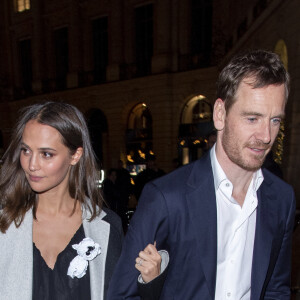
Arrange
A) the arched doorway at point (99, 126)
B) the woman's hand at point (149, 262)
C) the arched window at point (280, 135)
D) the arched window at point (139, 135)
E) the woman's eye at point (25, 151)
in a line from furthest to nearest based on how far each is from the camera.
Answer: the arched doorway at point (99, 126) → the arched window at point (139, 135) → the arched window at point (280, 135) → the woman's eye at point (25, 151) → the woman's hand at point (149, 262)

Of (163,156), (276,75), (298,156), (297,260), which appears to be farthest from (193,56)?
(276,75)

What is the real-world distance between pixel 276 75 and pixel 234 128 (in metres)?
0.37

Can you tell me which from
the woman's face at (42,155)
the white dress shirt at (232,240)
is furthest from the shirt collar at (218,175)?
the woman's face at (42,155)

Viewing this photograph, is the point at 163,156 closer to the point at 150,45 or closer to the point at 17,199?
the point at 150,45

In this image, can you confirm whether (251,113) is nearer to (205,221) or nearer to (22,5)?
(205,221)

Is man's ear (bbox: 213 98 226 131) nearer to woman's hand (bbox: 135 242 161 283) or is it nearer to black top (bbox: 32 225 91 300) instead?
woman's hand (bbox: 135 242 161 283)

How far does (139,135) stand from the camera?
57.4 ft

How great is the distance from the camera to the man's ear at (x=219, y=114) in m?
1.70

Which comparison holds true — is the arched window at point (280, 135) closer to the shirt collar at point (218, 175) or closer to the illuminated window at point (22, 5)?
the shirt collar at point (218, 175)

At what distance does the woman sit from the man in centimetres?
43

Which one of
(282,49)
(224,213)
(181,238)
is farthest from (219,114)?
(282,49)

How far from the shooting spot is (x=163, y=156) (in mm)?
16219

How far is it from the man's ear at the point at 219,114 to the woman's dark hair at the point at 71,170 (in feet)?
3.13

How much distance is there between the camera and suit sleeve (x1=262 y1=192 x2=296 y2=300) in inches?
74.0
